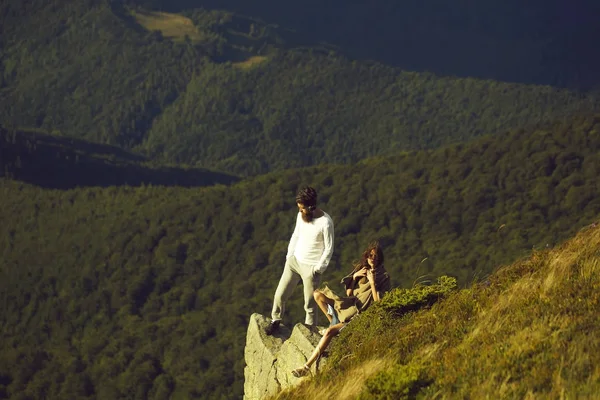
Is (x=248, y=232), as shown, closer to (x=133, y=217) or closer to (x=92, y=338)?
(x=133, y=217)

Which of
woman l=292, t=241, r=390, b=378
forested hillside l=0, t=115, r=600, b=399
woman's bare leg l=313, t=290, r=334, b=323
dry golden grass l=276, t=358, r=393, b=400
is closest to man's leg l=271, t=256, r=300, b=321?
woman l=292, t=241, r=390, b=378

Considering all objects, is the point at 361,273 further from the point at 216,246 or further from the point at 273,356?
the point at 216,246

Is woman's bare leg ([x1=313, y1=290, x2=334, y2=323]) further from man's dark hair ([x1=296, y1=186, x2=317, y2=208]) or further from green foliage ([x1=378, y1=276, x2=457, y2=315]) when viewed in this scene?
man's dark hair ([x1=296, y1=186, x2=317, y2=208])

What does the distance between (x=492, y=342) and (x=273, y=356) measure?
535cm

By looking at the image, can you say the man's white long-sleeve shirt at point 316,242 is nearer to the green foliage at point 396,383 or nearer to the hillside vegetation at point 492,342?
the hillside vegetation at point 492,342

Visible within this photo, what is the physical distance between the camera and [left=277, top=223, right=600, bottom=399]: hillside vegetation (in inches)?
432

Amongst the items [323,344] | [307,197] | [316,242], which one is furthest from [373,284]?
[307,197]

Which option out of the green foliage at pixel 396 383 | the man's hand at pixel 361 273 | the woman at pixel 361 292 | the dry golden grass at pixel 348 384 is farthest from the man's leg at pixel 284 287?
the green foliage at pixel 396 383

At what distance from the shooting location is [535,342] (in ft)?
38.3

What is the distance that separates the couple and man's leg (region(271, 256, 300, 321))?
0.39ft

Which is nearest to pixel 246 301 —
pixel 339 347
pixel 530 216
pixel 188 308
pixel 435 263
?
pixel 188 308

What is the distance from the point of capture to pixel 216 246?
448 ft

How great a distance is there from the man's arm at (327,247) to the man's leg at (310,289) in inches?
8.2

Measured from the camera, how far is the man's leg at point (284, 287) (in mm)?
16734
